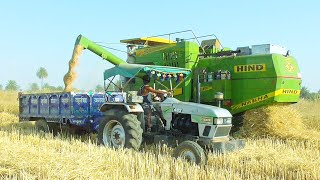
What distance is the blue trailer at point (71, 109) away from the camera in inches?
361

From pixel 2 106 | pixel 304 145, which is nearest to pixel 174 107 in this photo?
pixel 304 145

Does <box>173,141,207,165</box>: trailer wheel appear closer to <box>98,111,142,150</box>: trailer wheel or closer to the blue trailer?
<box>98,111,142,150</box>: trailer wheel

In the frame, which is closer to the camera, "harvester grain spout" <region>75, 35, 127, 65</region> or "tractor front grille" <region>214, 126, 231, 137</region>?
"tractor front grille" <region>214, 126, 231, 137</region>

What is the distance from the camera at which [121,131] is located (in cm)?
757

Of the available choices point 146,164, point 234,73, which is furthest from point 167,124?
point 234,73

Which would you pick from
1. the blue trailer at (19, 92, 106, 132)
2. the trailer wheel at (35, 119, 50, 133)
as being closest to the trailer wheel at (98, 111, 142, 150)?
the blue trailer at (19, 92, 106, 132)

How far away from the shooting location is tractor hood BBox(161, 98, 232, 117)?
651 cm

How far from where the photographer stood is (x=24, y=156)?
5.52 meters

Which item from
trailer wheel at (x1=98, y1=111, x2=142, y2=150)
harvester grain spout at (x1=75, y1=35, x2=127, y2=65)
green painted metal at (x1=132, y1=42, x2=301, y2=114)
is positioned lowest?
trailer wheel at (x1=98, y1=111, x2=142, y2=150)

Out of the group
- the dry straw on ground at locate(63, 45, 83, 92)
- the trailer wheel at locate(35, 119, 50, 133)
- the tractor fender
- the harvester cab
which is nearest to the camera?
the harvester cab

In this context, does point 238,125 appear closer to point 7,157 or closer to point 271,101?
point 271,101

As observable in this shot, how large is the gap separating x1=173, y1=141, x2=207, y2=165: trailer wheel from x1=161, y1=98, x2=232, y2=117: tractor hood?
69 centimetres

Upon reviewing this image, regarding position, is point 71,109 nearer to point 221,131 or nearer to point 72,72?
point 72,72

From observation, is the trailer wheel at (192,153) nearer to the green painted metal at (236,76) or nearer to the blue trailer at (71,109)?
the blue trailer at (71,109)
